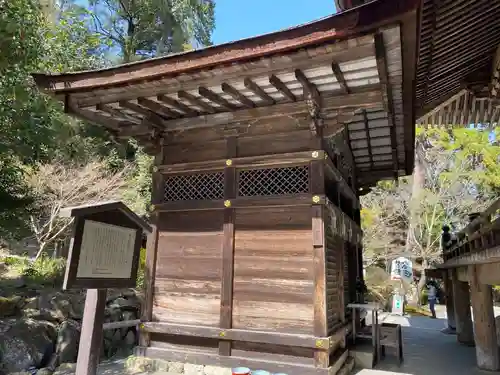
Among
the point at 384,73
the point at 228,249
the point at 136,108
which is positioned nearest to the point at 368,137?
the point at 384,73

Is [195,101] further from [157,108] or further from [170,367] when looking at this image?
[170,367]

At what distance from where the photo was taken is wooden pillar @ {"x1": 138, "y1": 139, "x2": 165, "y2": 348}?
6.01m

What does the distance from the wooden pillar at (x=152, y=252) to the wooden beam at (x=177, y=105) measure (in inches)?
31.8

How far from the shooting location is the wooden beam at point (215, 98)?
520 centimetres

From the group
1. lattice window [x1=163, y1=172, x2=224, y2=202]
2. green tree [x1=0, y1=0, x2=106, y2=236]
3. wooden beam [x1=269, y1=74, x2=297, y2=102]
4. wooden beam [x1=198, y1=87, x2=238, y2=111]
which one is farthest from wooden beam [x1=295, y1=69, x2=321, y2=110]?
green tree [x1=0, y1=0, x2=106, y2=236]

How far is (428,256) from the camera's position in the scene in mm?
21969

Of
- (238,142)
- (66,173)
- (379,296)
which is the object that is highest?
(66,173)

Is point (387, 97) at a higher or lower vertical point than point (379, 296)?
higher

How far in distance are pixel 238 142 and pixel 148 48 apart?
2143 cm

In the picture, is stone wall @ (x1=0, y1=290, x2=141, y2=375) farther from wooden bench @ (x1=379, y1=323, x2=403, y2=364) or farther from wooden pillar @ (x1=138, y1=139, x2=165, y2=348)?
wooden bench @ (x1=379, y1=323, x2=403, y2=364)

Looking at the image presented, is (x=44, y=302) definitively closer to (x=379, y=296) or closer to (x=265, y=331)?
(x=265, y=331)

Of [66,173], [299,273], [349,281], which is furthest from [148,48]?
[299,273]

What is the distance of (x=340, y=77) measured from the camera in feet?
15.6

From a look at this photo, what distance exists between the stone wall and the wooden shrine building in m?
2.59
